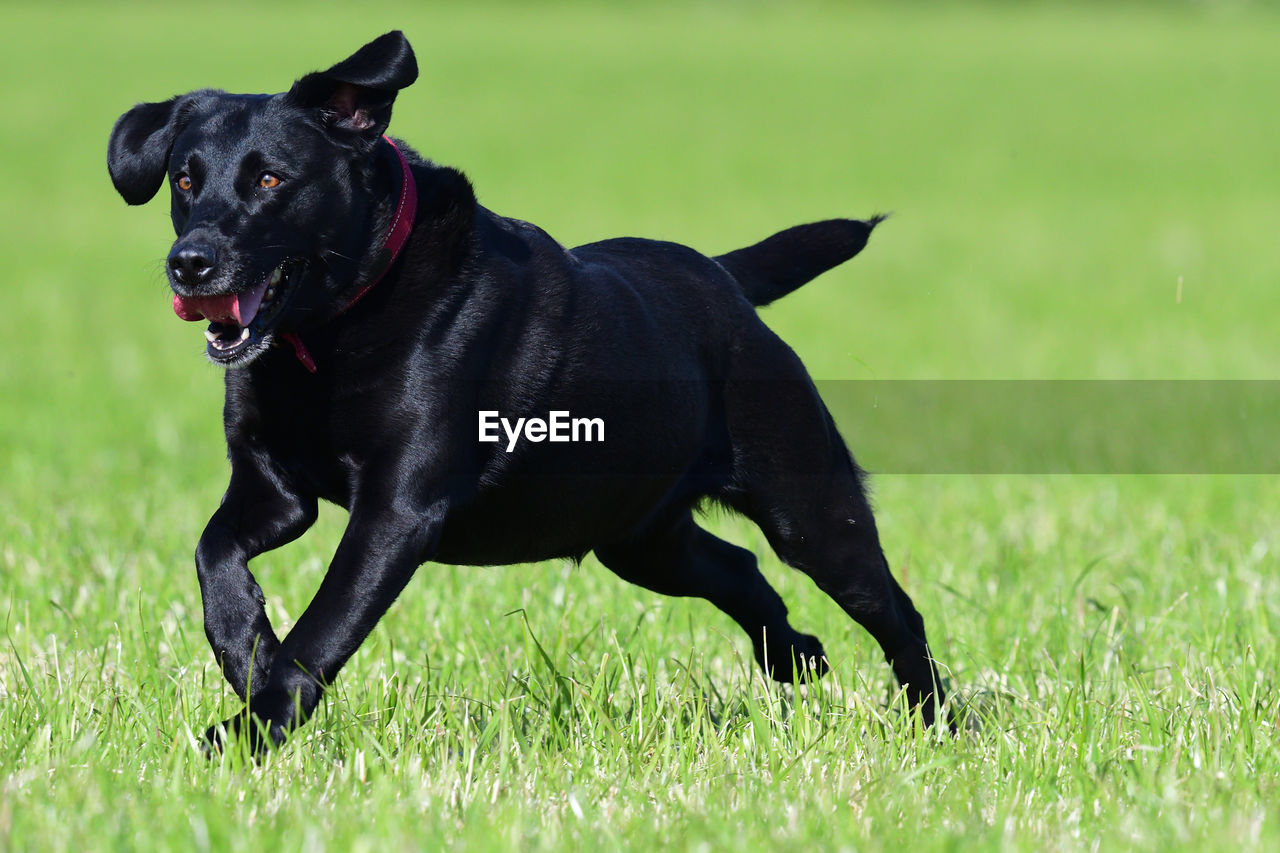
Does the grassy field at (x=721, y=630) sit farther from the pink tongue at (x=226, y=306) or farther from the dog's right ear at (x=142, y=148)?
the dog's right ear at (x=142, y=148)

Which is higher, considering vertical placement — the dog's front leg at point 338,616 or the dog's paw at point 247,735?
the dog's front leg at point 338,616

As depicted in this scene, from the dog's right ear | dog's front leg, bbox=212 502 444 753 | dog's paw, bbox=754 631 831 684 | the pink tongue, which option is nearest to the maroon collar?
the pink tongue

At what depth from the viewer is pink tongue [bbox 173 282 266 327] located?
3.46 metres

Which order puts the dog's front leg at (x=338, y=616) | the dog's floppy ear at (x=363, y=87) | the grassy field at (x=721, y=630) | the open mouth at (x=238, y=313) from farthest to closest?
the dog's floppy ear at (x=363, y=87), the open mouth at (x=238, y=313), the dog's front leg at (x=338, y=616), the grassy field at (x=721, y=630)

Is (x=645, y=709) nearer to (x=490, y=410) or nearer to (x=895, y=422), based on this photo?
(x=490, y=410)

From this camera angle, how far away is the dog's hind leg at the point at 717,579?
14.8 feet

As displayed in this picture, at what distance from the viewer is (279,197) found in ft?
11.6

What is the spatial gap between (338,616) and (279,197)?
0.91 m

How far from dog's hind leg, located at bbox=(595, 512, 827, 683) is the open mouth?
4.17 ft

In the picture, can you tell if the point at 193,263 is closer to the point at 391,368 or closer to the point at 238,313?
the point at 238,313

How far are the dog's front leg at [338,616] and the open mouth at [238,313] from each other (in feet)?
1.41

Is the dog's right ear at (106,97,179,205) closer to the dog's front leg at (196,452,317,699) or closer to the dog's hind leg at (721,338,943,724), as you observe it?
the dog's front leg at (196,452,317,699)

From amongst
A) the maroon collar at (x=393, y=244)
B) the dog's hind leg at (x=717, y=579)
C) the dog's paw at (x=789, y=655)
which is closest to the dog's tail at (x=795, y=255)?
the dog's hind leg at (x=717, y=579)

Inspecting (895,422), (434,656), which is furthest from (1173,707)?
(895,422)
